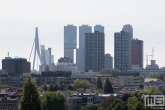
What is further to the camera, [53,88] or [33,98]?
[53,88]

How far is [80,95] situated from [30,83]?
227ft

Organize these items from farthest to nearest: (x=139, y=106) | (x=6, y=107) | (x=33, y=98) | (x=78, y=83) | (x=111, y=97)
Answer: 1. (x=78, y=83)
2. (x=111, y=97)
3. (x=6, y=107)
4. (x=139, y=106)
5. (x=33, y=98)

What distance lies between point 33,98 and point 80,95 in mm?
69132

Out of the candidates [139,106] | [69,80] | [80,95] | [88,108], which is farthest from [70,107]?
[69,80]

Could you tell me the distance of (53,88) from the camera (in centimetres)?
15762

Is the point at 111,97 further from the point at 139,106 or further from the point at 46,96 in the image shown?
the point at 139,106

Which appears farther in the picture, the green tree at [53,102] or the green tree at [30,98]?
the green tree at [53,102]

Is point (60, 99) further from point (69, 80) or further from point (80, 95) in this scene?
point (69, 80)

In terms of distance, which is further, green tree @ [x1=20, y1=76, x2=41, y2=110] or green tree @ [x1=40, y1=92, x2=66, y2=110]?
green tree @ [x1=40, y1=92, x2=66, y2=110]

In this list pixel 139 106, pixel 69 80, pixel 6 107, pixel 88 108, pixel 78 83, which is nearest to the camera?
pixel 139 106

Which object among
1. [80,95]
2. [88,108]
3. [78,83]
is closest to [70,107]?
[80,95]

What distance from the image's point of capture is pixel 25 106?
60.3m

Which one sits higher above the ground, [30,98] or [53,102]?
[30,98]

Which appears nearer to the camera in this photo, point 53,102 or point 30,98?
point 30,98
